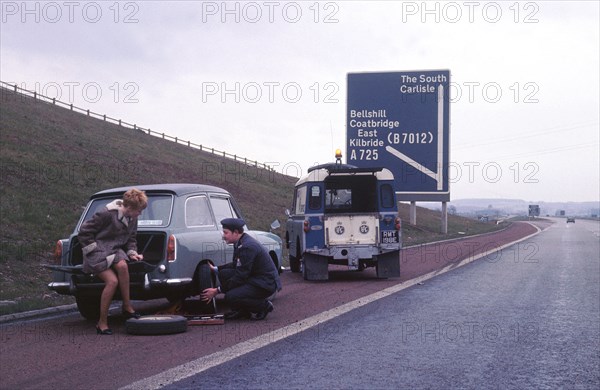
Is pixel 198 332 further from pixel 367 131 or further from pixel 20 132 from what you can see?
pixel 20 132

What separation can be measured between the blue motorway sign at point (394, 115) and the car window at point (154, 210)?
48.9ft

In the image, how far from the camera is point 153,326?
28.2 feet

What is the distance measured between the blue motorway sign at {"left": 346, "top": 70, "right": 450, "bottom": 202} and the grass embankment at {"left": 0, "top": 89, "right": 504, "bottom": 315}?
10.1m

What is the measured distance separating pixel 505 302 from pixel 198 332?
583cm

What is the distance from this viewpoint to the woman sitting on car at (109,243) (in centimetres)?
855

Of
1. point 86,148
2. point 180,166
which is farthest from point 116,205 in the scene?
point 180,166

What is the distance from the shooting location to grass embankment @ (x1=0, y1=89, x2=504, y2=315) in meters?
16.3

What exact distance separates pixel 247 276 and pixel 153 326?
1551 mm

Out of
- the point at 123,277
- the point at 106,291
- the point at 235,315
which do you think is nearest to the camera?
the point at 106,291

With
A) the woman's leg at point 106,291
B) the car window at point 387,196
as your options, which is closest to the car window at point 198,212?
the woman's leg at point 106,291

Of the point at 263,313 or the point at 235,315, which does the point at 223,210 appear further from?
the point at 263,313

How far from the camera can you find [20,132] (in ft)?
143

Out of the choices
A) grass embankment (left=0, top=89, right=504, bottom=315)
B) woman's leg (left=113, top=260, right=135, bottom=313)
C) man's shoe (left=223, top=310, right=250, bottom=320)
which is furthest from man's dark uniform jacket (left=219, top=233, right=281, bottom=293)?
grass embankment (left=0, top=89, right=504, bottom=315)

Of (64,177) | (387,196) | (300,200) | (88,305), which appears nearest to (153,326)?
(88,305)
